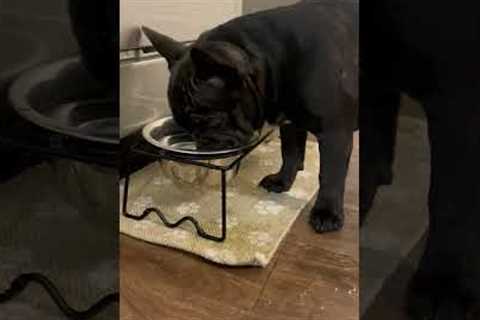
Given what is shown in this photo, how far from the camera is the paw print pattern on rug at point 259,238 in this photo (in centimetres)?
87

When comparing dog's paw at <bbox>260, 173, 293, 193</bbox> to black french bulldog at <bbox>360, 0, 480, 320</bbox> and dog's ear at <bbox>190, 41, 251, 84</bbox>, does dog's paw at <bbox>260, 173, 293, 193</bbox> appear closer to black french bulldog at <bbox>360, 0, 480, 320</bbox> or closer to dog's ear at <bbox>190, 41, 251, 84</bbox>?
dog's ear at <bbox>190, 41, 251, 84</bbox>

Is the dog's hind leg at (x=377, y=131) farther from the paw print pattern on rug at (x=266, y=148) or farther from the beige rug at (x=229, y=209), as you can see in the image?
the paw print pattern on rug at (x=266, y=148)

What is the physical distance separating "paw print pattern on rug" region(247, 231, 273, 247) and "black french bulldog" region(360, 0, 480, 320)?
0.41m

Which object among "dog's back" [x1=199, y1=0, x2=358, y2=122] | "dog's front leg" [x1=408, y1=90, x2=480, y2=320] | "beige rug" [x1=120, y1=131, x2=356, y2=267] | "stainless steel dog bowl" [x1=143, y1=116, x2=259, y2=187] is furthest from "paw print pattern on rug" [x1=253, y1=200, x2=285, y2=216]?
"dog's front leg" [x1=408, y1=90, x2=480, y2=320]

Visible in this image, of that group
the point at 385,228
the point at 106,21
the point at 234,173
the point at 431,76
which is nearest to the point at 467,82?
the point at 431,76

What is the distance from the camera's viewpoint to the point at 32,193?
449mm

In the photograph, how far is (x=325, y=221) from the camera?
0.93 metres

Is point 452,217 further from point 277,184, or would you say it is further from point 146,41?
point 146,41

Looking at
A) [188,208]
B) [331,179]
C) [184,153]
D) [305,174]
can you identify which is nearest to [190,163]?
[184,153]

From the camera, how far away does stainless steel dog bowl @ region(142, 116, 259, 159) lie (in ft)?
2.80

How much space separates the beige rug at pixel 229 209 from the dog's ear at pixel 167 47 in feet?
0.74

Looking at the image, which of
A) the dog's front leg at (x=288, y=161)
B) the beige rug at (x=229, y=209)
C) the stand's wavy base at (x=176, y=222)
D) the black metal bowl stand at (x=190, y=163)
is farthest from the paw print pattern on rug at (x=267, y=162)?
the stand's wavy base at (x=176, y=222)

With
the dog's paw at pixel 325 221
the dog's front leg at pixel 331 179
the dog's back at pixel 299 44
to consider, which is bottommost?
the dog's paw at pixel 325 221

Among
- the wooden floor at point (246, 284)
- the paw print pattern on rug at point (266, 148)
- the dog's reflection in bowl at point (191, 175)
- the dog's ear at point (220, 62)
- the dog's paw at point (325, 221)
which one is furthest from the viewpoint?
the paw print pattern on rug at point (266, 148)
